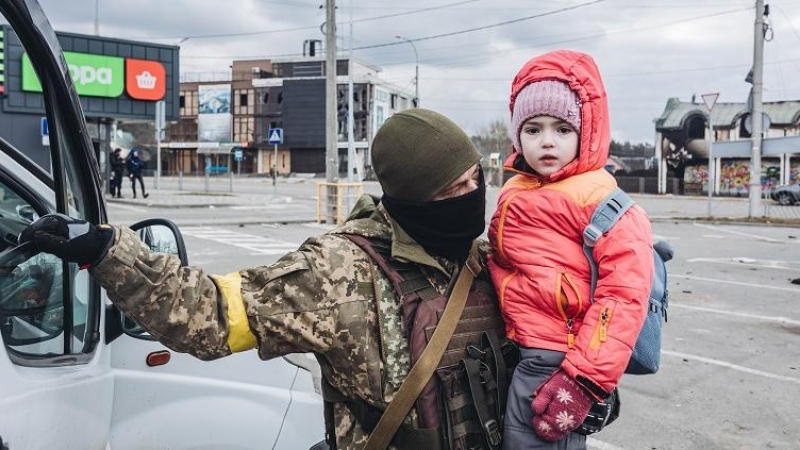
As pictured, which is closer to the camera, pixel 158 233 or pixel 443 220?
pixel 443 220

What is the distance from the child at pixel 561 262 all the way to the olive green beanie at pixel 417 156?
373 mm

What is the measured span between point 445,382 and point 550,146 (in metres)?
0.82

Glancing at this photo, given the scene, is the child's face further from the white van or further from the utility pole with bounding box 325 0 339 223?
the utility pole with bounding box 325 0 339 223

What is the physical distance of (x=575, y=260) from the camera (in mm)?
1952

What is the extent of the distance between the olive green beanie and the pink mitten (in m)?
0.59

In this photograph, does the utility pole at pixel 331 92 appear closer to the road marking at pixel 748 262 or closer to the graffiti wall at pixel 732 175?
the road marking at pixel 748 262

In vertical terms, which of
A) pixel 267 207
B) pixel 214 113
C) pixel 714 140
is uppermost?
pixel 214 113

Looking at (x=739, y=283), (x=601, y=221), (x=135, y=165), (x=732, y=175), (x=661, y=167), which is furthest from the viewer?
(x=661, y=167)

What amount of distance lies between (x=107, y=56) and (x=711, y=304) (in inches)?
821

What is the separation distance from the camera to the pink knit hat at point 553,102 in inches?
82.2

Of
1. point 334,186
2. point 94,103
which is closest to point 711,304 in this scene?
point 334,186

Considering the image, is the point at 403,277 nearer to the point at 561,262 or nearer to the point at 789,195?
the point at 561,262

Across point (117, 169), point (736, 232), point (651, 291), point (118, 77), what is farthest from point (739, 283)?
point (117, 169)

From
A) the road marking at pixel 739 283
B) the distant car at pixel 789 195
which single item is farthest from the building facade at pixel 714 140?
the road marking at pixel 739 283
